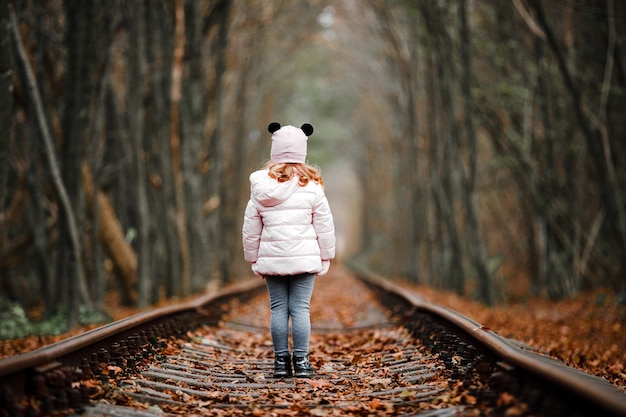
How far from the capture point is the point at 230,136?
86.4 feet

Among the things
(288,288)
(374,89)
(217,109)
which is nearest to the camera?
(288,288)

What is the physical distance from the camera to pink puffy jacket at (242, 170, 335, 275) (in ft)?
19.2

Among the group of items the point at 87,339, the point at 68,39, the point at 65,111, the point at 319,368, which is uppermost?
the point at 68,39

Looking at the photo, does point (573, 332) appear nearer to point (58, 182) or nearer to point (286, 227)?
point (286, 227)

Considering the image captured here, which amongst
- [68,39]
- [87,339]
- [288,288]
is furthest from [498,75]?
[87,339]

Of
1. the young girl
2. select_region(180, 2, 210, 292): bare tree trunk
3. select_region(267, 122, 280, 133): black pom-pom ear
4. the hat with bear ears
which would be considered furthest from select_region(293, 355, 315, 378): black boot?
select_region(180, 2, 210, 292): bare tree trunk

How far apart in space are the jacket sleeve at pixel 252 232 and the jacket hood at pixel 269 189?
0.11m

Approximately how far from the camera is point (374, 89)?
37094mm

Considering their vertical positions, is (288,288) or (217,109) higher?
(217,109)

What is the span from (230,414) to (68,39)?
8.53 metres

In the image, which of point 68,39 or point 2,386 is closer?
point 2,386

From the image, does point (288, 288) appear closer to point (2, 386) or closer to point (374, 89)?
point (2, 386)

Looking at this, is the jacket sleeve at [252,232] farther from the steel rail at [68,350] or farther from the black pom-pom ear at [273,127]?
the steel rail at [68,350]

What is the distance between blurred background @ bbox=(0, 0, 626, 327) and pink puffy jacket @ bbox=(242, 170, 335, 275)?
586 cm
